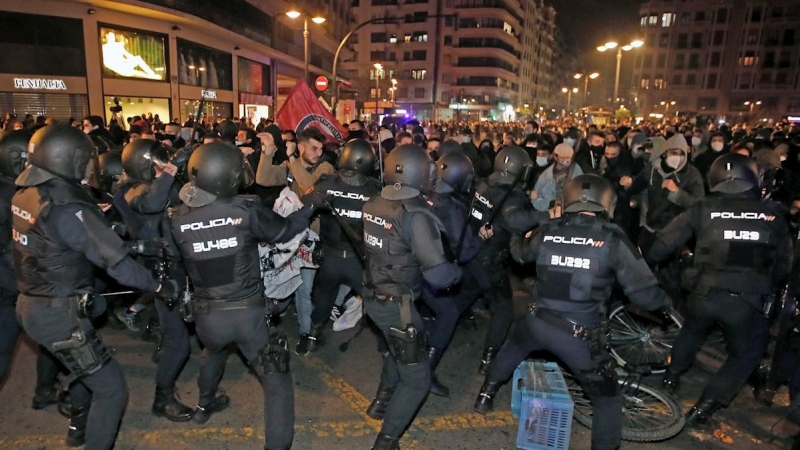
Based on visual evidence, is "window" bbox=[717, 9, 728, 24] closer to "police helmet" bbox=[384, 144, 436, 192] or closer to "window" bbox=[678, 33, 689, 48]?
"window" bbox=[678, 33, 689, 48]

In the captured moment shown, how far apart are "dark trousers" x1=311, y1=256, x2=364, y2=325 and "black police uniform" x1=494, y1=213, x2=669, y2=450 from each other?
1.93 meters

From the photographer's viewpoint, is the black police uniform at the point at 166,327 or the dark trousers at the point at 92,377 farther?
the black police uniform at the point at 166,327

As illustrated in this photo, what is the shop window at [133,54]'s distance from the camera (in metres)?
20.4

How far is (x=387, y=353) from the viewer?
4.60 metres

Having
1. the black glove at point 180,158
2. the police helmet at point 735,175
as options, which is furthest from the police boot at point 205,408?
the police helmet at point 735,175

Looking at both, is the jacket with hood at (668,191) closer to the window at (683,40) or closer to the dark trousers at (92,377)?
the dark trousers at (92,377)

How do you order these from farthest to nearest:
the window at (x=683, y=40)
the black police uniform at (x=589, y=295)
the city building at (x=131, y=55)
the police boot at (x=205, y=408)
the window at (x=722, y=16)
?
the window at (x=683, y=40) < the window at (x=722, y=16) < the city building at (x=131, y=55) < the police boot at (x=205, y=408) < the black police uniform at (x=589, y=295)

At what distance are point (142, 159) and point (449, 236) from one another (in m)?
2.83

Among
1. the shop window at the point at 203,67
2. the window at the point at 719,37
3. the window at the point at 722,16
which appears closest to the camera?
the shop window at the point at 203,67

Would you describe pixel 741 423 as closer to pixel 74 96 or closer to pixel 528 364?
pixel 528 364

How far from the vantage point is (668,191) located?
668 centimetres

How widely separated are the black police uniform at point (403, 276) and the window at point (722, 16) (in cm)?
9880

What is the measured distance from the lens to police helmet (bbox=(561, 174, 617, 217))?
141 inches

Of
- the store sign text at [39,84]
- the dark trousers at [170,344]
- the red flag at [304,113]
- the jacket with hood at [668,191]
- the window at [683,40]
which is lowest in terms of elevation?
the dark trousers at [170,344]
